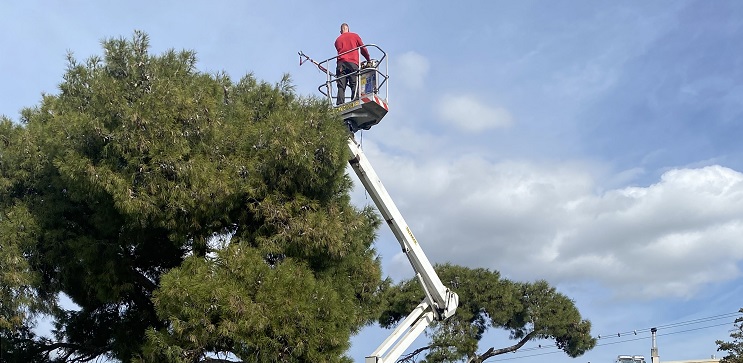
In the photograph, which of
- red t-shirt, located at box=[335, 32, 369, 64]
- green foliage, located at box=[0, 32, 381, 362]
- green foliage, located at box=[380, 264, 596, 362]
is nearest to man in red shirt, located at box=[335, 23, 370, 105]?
red t-shirt, located at box=[335, 32, 369, 64]

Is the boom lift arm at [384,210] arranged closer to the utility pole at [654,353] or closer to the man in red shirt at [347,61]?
the man in red shirt at [347,61]

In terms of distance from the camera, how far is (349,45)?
14.8 m

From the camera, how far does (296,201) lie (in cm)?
1344

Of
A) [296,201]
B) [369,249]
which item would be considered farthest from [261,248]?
[369,249]

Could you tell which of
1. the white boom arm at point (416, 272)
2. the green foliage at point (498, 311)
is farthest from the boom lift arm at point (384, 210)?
the green foliage at point (498, 311)

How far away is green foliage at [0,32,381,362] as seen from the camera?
12.4 metres

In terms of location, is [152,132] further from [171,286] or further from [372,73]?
[372,73]

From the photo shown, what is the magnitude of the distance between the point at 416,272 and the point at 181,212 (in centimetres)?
481

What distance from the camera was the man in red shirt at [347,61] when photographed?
47.9ft

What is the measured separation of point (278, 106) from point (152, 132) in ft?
9.81

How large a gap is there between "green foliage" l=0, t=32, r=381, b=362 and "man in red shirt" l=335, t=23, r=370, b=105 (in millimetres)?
883

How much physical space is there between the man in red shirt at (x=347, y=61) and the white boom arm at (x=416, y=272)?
3.54 feet

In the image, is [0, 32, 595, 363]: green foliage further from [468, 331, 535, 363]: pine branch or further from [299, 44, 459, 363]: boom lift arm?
[468, 331, 535, 363]: pine branch

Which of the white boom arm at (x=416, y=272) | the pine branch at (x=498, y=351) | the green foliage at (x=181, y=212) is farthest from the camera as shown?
the pine branch at (x=498, y=351)
